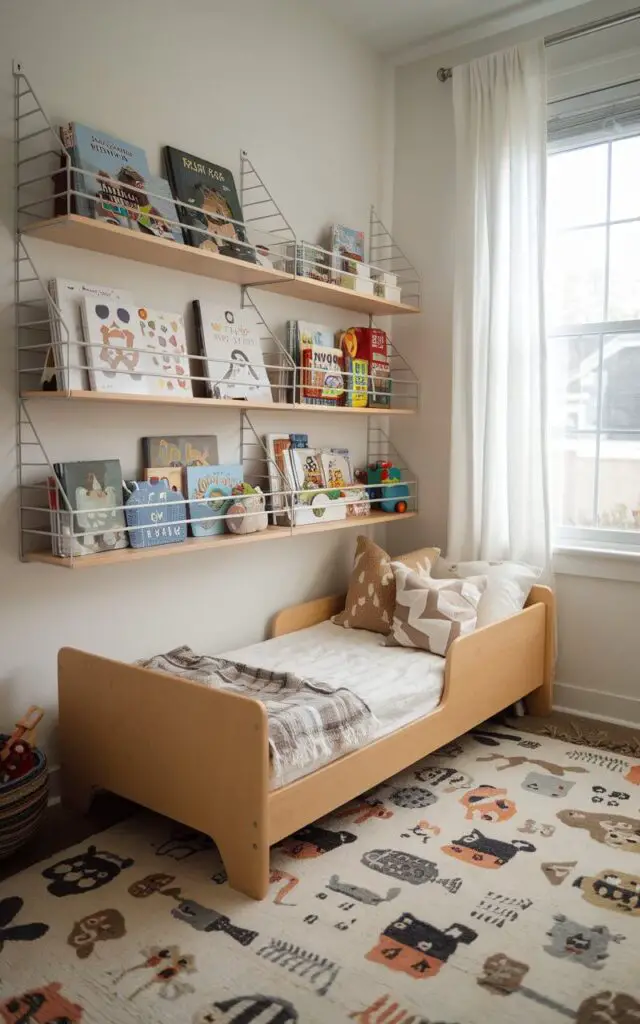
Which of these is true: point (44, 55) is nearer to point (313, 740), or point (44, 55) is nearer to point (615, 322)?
point (313, 740)

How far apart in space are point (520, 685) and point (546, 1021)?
1.51 m

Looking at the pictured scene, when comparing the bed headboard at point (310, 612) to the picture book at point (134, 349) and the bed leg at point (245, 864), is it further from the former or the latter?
the bed leg at point (245, 864)

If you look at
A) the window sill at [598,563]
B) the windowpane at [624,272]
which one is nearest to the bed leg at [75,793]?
the window sill at [598,563]

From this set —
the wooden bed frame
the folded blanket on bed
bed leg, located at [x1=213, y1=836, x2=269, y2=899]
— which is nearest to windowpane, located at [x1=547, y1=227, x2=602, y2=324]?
the wooden bed frame

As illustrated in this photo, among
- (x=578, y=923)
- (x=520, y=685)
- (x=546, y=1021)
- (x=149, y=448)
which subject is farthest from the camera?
(x=520, y=685)

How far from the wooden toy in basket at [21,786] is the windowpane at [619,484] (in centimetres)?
209

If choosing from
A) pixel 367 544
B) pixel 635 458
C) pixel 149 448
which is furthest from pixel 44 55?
pixel 635 458

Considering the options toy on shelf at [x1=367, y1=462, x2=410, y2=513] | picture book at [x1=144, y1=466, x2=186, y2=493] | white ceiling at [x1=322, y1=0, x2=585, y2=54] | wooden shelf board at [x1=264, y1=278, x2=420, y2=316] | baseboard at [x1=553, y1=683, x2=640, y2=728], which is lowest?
baseboard at [x1=553, y1=683, x2=640, y2=728]

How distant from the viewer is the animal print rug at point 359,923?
153 centimetres

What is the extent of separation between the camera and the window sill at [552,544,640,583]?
296 centimetres

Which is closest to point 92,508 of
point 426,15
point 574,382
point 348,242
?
point 348,242

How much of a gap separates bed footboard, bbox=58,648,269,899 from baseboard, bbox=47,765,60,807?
0.07 m

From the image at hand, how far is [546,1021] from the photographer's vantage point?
148 cm

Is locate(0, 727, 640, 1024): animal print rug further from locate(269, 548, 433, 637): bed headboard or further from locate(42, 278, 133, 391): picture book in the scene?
locate(42, 278, 133, 391): picture book
